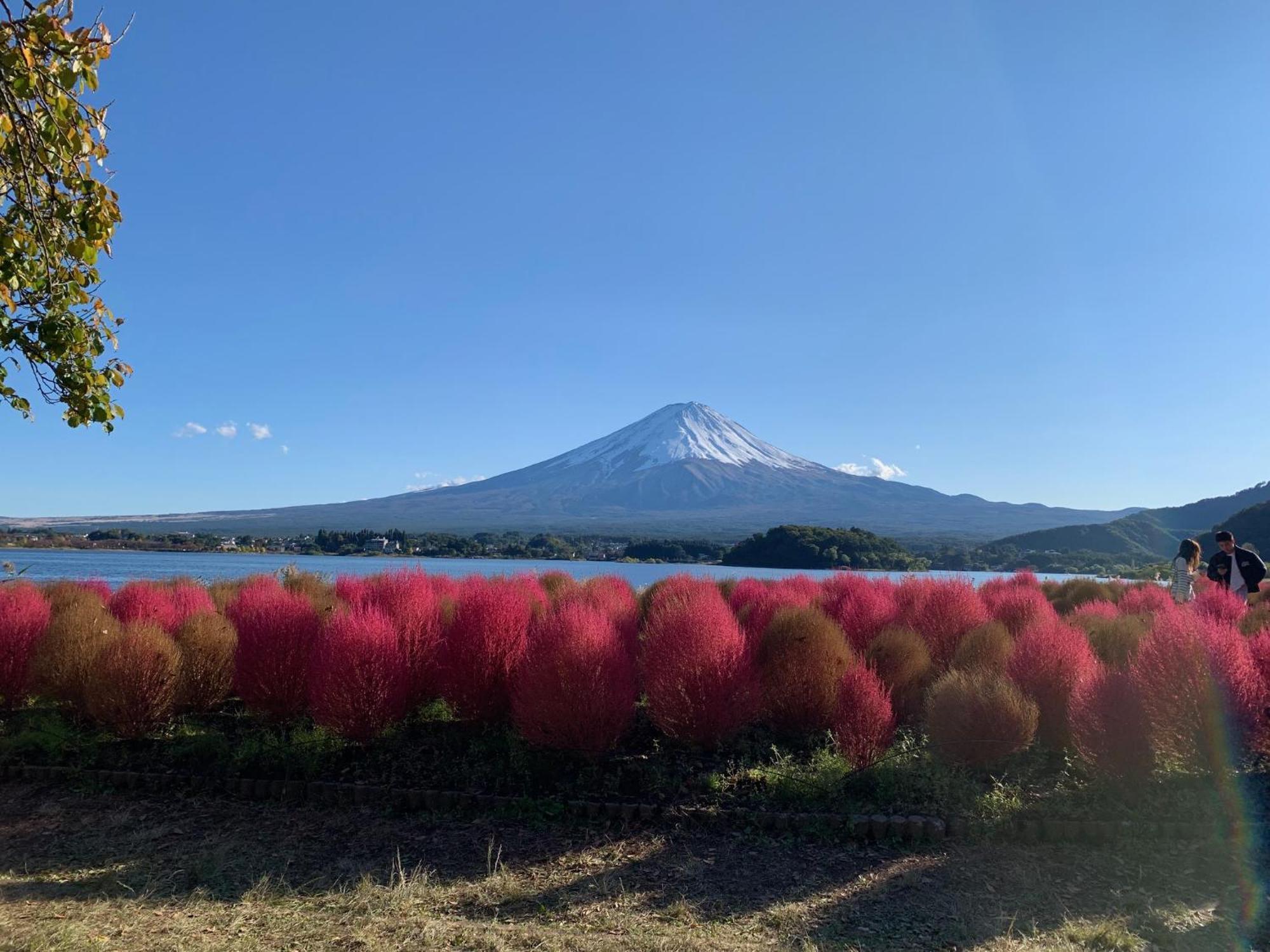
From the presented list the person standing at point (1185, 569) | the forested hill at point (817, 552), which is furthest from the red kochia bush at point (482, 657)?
the forested hill at point (817, 552)

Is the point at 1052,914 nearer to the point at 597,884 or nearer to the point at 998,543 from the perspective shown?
the point at 597,884

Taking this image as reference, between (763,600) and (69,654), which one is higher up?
(763,600)

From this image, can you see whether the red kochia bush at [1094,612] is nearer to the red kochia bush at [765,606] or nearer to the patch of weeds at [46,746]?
the red kochia bush at [765,606]

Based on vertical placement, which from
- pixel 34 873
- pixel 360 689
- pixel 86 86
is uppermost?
pixel 86 86

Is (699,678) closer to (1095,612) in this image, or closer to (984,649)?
(984,649)

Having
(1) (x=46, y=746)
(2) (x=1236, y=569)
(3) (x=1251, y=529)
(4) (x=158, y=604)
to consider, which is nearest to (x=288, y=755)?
(1) (x=46, y=746)

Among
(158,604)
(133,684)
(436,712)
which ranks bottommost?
(436,712)

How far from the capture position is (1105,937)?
4.36 metres

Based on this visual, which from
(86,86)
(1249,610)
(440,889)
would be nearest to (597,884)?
(440,889)

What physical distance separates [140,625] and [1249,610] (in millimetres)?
12627

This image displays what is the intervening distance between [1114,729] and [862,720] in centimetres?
195

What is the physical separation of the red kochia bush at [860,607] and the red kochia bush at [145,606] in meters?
7.79

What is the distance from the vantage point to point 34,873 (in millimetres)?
5457

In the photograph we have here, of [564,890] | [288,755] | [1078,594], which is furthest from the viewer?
[1078,594]
